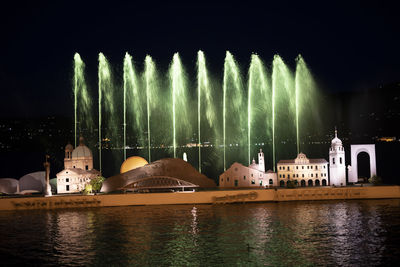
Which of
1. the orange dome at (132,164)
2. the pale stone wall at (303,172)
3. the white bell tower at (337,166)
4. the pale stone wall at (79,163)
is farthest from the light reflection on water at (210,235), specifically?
the pale stone wall at (79,163)

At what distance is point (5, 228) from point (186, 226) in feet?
65.0

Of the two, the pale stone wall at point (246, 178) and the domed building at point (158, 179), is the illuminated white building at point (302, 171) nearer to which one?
the pale stone wall at point (246, 178)

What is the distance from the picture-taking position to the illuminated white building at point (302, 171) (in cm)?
7306

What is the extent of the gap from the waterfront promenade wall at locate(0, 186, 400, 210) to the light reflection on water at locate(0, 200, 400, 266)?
2.27 m

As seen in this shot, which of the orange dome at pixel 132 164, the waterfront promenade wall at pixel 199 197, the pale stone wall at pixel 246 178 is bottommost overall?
the waterfront promenade wall at pixel 199 197

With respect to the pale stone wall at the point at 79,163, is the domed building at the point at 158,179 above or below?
below

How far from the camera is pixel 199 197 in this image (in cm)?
6694

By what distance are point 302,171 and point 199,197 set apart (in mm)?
17402

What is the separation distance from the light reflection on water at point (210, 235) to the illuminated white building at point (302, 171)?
Result: 8.92 metres

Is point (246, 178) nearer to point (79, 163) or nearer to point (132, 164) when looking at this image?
point (132, 164)

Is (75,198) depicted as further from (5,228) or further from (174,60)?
(174,60)

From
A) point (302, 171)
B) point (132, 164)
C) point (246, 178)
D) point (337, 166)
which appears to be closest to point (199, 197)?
point (246, 178)

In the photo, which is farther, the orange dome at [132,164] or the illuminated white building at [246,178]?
the orange dome at [132,164]

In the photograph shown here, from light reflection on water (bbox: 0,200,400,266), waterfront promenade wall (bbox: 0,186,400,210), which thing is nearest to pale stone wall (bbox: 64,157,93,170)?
waterfront promenade wall (bbox: 0,186,400,210)
